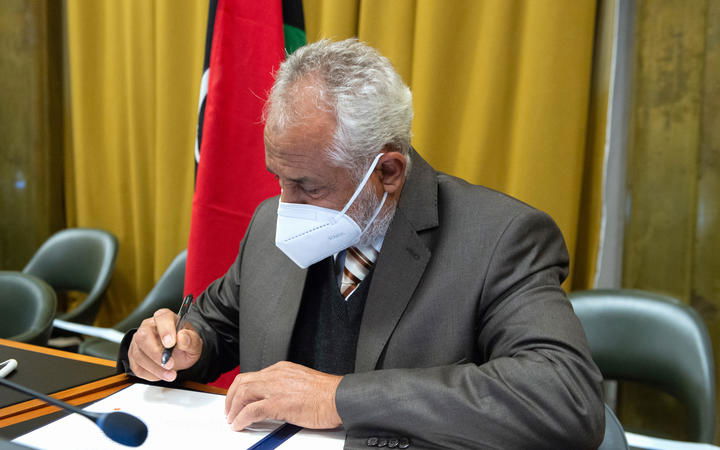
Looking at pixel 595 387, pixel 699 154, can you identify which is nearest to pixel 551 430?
pixel 595 387

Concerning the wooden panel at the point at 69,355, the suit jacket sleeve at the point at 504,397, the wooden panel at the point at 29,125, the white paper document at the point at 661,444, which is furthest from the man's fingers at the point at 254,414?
the wooden panel at the point at 29,125

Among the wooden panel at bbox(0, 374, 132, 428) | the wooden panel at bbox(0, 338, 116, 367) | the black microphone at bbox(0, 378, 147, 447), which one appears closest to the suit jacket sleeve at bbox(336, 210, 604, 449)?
the black microphone at bbox(0, 378, 147, 447)

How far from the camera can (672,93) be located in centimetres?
203

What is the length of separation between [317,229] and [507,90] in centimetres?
141

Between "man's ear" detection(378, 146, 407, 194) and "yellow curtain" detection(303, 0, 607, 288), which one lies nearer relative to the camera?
"man's ear" detection(378, 146, 407, 194)

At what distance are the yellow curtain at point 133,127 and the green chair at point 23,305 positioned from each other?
94cm

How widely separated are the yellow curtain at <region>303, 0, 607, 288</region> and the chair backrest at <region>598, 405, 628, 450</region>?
4.02 feet

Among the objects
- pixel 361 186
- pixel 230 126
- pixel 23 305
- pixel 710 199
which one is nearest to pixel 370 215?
pixel 361 186

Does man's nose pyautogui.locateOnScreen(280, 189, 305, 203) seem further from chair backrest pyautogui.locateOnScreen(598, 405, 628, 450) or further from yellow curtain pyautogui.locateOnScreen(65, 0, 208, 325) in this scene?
yellow curtain pyautogui.locateOnScreen(65, 0, 208, 325)

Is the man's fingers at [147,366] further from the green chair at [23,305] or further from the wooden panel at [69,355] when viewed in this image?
the green chair at [23,305]

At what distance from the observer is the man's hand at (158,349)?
118 centimetres

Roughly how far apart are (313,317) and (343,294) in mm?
106

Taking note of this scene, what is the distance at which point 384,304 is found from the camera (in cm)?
121

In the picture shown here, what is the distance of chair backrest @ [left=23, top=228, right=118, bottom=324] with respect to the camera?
3223 mm
